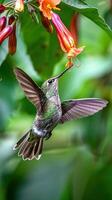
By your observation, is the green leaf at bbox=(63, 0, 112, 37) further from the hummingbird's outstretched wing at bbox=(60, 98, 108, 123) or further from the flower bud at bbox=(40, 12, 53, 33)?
the hummingbird's outstretched wing at bbox=(60, 98, 108, 123)

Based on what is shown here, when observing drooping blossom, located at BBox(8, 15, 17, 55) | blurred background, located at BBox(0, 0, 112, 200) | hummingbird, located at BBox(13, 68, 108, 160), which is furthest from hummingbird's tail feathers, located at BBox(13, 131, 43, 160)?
blurred background, located at BBox(0, 0, 112, 200)

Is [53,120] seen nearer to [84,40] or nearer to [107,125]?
[107,125]

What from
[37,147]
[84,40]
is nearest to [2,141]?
[84,40]

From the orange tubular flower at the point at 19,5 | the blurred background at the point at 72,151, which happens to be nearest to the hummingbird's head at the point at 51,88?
the orange tubular flower at the point at 19,5

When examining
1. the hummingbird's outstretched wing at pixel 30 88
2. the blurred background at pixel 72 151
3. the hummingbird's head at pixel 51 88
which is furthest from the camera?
the blurred background at pixel 72 151

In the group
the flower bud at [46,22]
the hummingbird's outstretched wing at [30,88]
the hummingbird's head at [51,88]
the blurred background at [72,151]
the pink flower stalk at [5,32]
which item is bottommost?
the blurred background at [72,151]

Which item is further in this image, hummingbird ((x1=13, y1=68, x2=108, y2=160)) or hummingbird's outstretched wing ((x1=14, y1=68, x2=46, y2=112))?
hummingbird ((x1=13, y1=68, x2=108, y2=160))

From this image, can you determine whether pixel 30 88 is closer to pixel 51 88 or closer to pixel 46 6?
pixel 51 88

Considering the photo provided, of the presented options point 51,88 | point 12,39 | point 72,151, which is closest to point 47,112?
point 51,88

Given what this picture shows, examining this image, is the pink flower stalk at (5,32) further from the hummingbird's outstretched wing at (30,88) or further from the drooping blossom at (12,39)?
the hummingbird's outstretched wing at (30,88)
